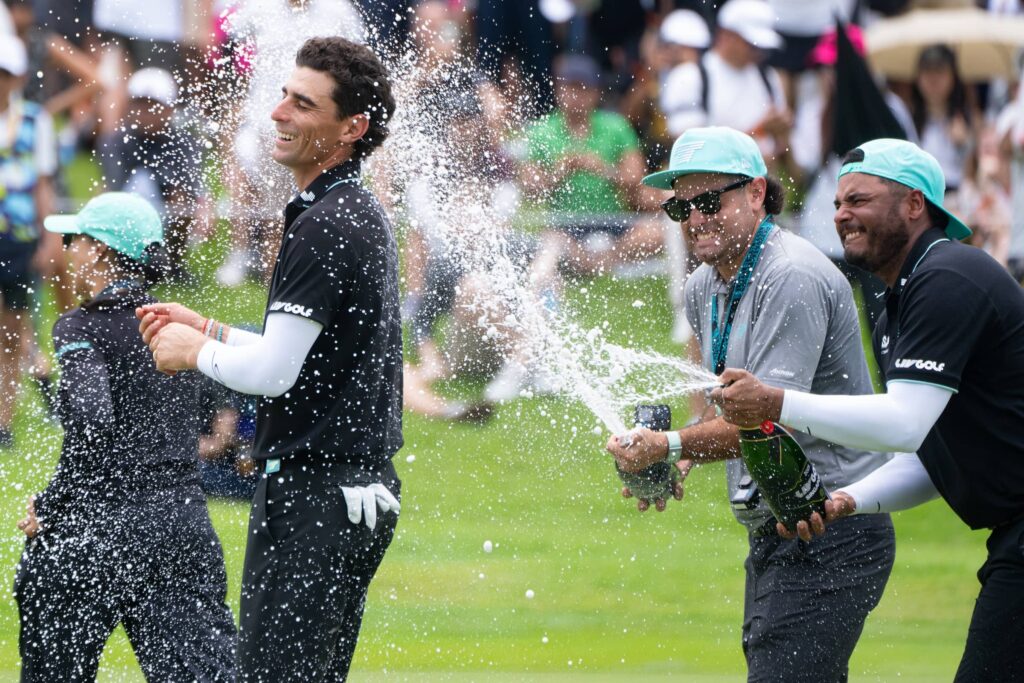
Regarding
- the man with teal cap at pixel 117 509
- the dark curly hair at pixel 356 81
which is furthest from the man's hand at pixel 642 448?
the man with teal cap at pixel 117 509

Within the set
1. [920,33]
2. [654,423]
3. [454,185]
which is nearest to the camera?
[654,423]

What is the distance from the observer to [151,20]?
11.8 m

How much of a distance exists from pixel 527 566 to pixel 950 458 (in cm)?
493

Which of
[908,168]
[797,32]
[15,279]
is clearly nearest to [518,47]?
[797,32]

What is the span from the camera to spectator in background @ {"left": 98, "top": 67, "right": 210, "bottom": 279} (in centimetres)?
1119

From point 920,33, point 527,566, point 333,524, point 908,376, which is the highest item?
point 920,33

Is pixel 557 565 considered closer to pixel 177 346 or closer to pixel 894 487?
pixel 894 487

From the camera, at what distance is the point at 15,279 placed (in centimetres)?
1065

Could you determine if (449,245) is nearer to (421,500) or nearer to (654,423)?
(421,500)

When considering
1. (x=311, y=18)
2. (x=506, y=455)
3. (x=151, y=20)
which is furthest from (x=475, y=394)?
(x=151, y=20)

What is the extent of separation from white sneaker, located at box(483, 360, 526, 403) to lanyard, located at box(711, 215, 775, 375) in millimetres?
5680

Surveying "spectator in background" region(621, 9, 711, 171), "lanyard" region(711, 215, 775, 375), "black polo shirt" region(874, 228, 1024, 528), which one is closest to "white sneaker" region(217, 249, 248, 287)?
"spectator in background" region(621, 9, 711, 171)

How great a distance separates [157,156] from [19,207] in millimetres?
1028

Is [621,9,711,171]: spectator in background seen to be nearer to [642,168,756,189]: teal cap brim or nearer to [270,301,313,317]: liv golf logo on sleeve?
[642,168,756,189]: teal cap brim
